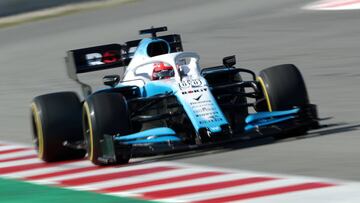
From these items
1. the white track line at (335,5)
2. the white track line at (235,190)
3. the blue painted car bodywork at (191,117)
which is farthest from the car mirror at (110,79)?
the white track line at (335,5)

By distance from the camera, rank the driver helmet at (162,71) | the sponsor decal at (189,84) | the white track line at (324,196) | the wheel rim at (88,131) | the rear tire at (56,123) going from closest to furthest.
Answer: the white track line at (324,196) → the wheel rim at (88,131) → the sponsor decal at (189,84) → the rear tire at (56,123) → the driver helmet at (162,71)

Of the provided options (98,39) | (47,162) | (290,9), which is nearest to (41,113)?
(47,162)

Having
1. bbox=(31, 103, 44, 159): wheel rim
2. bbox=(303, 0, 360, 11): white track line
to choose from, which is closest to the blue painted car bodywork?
bbox=(31, 103, 44, 159): wheel rim

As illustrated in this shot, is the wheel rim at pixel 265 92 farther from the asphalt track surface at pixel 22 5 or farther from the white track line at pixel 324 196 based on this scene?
the asphalt track surface at pixel 22 5

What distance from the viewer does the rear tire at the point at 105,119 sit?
9.29m

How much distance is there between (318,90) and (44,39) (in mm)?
10164

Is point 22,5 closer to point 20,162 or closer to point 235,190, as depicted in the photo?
point 20,162

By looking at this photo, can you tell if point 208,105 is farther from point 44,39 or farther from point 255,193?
point 44,39

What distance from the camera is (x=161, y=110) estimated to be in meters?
9.99

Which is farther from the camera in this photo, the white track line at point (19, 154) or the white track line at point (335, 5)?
the white track line at point (335, 5)

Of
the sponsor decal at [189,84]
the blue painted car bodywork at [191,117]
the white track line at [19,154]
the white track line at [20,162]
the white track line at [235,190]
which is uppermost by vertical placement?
the sponsor decal at [189,84]

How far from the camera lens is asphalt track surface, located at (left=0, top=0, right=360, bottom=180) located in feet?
30.5

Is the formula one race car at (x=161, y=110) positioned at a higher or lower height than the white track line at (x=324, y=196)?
higher

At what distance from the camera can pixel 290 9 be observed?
2255 centimetres
